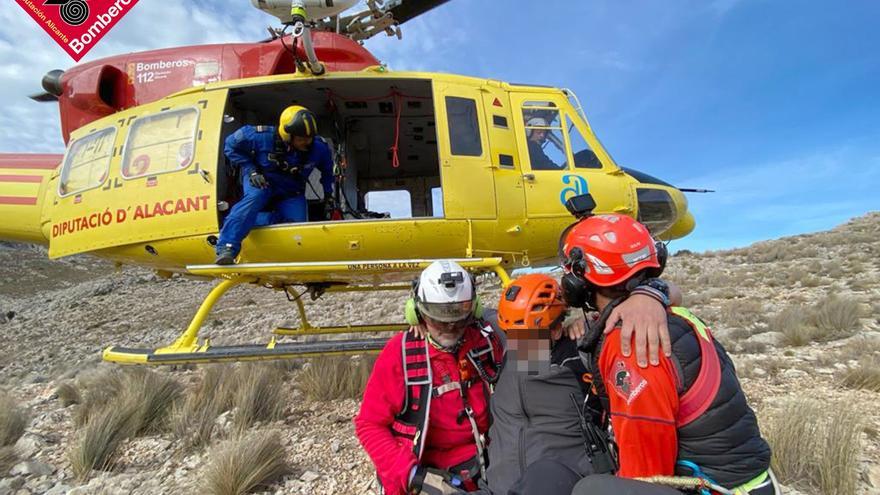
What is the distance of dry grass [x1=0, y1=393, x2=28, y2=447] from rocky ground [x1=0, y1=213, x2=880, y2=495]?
16cm

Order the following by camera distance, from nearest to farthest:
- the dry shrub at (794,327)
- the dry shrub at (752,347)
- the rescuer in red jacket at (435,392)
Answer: the rescuer in red jacket at (435,392) → the dry shrub at (752,347) → the dry shrub at (794,327)

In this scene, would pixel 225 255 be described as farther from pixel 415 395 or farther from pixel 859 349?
pixel 859 349

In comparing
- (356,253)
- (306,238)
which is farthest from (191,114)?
(356,253)

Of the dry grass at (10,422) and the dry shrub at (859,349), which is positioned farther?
the dry shrub at (859,349)

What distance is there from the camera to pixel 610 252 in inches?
88.0

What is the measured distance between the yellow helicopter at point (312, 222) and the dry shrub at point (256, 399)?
86cm

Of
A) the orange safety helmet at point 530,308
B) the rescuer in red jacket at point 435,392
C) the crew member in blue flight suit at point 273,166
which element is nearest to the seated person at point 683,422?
the orange safety helmet at point 530,308

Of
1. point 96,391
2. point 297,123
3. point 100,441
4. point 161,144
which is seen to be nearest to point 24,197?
point 161,144

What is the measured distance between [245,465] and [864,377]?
6.43 m

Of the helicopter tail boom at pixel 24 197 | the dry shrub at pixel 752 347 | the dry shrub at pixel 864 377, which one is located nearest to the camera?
the dry shrub at pixel 864 377

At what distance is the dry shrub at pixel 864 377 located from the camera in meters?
4.93

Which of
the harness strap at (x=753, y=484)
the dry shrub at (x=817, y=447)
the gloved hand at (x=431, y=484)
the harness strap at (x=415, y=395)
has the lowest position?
the dry shrub at (x=817, y=447)

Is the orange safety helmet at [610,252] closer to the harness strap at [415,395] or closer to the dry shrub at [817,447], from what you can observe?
the harness strap at [415,395]

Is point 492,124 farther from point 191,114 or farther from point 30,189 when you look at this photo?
point 30,189
